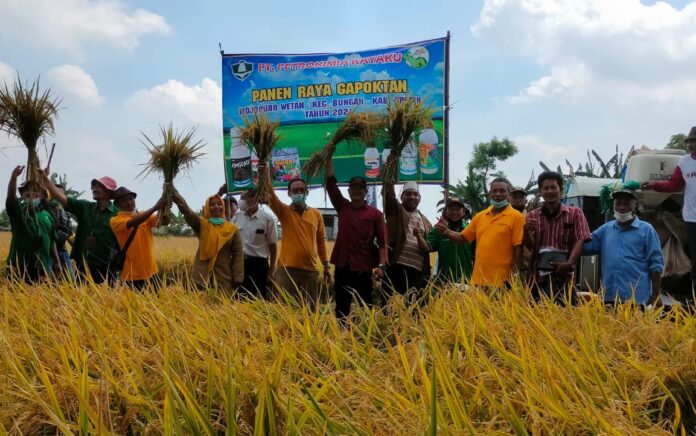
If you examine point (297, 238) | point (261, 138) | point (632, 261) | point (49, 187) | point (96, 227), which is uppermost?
point (261, 138)

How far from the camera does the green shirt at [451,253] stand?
5.29m

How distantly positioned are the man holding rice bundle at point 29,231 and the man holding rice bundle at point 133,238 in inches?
25.8

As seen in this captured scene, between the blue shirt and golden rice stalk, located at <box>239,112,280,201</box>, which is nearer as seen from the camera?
the blue shirt

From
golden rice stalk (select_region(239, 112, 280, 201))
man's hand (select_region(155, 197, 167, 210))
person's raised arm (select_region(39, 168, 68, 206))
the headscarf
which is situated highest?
golden rice stalk (select_region(239, 112, 280, 201))

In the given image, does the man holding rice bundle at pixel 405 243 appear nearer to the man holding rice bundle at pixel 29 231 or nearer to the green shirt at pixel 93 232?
the green shirt at pixel 93 232

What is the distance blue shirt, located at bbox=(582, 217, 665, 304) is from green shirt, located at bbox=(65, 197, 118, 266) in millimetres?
3844

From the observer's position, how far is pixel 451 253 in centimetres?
533

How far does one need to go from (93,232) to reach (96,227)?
0.05 m

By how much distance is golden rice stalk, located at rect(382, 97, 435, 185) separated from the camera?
4664mm

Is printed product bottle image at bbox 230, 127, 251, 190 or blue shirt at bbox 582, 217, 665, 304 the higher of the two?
printed product bottle image at bbox 230, 127, 251, 190

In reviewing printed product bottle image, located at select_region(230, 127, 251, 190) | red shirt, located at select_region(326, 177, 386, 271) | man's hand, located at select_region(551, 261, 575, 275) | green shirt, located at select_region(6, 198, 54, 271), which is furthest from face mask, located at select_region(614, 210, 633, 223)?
printed product bottle image, located at select_region(230, 127, 251, 190)

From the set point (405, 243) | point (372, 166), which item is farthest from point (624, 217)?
point (372, 166)

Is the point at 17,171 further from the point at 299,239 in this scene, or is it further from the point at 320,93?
the point at 320,93

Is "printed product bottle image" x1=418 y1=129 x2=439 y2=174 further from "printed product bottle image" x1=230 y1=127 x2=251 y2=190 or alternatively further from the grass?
the grass
